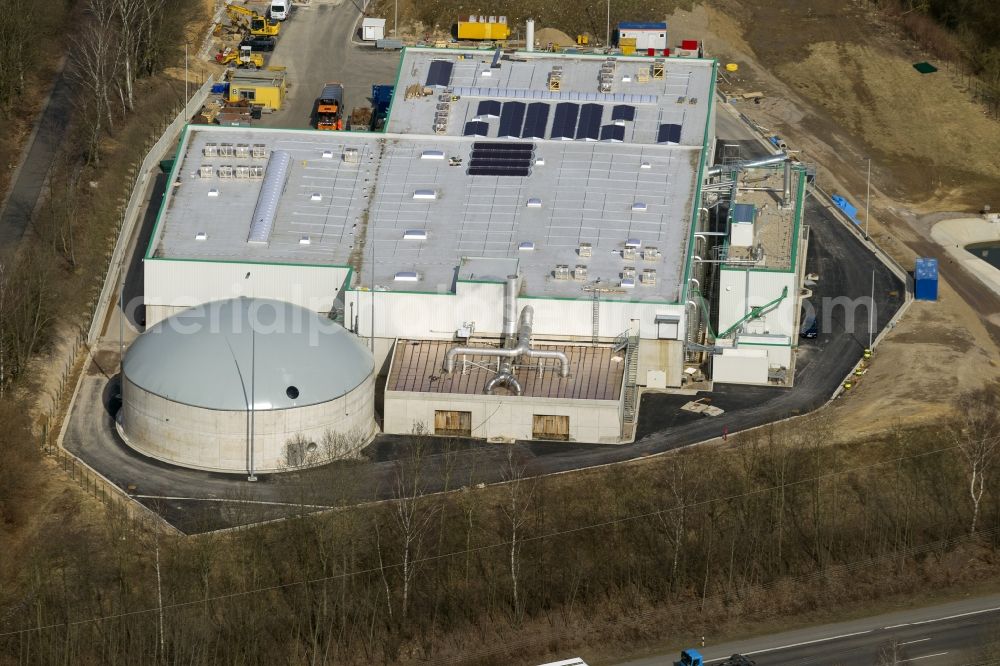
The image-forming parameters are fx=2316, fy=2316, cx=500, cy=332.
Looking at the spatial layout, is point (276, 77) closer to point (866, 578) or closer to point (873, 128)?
point (873, 128)

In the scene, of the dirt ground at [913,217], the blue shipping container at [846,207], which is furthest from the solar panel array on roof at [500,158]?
the blue shipping container at [846,207]

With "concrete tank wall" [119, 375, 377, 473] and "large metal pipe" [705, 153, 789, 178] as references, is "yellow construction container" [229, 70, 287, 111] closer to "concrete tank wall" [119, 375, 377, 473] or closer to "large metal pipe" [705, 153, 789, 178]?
"large metal pipe" [705, 153, 789, 178]

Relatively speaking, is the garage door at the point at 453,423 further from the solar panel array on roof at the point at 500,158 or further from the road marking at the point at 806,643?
the road marking at the point at 806,643

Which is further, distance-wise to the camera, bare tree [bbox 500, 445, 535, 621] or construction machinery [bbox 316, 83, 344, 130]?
construction machinery [bbox 316, 83, 344, 130]

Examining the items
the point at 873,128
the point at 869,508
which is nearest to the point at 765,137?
the point at 873,128

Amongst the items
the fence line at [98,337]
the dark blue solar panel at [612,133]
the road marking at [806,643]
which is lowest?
the road marking at [806,643]

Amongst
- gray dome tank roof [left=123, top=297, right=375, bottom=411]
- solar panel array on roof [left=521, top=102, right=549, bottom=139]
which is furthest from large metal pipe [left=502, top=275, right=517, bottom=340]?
solar panel array on roof [left=521, top=102, right=549, bottom=139]
